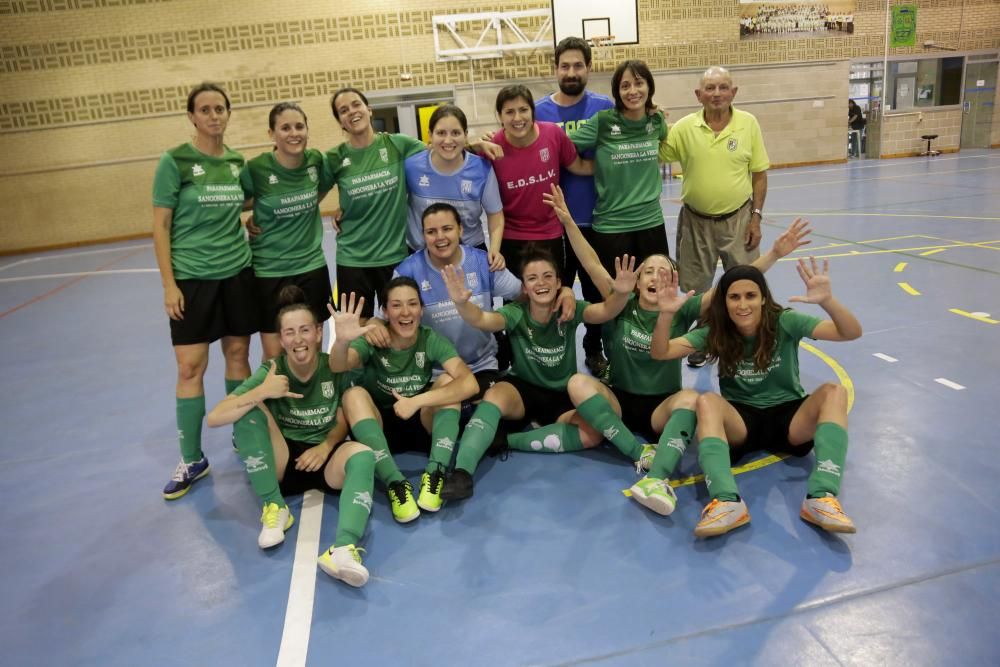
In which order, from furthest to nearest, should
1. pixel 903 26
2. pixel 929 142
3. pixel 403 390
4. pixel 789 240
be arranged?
pixel 929 142, pixel 903 26, pixel 403 390, pixel 789 240

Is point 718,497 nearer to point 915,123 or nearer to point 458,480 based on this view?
point 458,480

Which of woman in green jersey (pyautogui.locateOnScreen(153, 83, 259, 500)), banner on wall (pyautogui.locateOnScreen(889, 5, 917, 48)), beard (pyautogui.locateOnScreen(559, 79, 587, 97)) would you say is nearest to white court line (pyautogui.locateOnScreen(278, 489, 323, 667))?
woman in green jersey (pyautogui.locateOnScreen(153, 83, 259, 500))

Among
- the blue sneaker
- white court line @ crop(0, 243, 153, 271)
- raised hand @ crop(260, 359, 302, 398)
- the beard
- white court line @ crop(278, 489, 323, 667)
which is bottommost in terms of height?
white court line @ crop(278, 489, 323, 667)

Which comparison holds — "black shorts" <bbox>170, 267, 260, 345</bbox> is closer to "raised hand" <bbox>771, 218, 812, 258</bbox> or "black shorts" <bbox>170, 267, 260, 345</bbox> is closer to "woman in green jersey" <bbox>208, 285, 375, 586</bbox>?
"woman in green jersey" <bbox>208, 285, 375, 586</bbox>

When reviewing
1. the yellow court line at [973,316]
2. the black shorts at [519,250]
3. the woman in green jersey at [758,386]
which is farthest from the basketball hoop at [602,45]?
the woman in green jersey at [758,386]

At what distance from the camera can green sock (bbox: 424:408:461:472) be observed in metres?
3.39

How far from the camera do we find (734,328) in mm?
3256

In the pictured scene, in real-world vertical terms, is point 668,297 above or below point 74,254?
above

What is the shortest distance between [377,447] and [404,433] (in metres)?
0.49

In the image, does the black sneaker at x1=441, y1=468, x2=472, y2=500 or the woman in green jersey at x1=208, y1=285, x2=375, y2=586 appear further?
the black sneaker at x1=441, y1=468, x2=472, y2=500

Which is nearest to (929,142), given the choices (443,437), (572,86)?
(572,86)

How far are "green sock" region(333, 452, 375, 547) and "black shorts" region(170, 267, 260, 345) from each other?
111 centimetres

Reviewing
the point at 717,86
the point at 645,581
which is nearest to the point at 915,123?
the point at 717,86

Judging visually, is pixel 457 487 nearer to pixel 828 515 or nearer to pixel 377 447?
pixel 377 447
